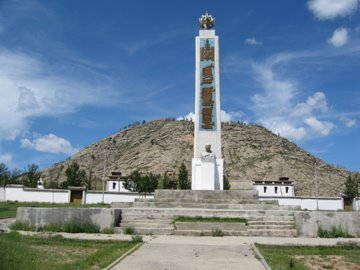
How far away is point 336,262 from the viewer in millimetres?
7727

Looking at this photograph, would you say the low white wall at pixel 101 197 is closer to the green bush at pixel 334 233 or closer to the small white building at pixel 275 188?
the green bush at pixel 334 233

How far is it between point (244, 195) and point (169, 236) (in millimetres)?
6483

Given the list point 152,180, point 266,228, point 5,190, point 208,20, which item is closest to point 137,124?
point 152,180

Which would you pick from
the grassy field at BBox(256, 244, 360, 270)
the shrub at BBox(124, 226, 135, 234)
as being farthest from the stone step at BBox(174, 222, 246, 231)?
the grassy field at BBox(256, 244, 360, 270)

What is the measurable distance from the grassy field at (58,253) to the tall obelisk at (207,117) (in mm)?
10481

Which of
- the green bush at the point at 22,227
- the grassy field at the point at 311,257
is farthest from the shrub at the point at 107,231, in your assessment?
the grassy field at the point at 311,257

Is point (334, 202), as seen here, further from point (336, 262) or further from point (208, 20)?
point (336, 262)

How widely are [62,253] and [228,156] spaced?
2861 inches

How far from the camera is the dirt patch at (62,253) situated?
7.50m

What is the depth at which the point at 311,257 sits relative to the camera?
26.8ft

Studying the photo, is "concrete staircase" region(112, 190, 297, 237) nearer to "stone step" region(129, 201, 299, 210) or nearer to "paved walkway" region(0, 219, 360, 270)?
"stone step" region(129, 201, 299, 210)

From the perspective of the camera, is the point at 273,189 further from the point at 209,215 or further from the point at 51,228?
the point at 51,228

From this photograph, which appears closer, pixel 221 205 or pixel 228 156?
pixel 221 205

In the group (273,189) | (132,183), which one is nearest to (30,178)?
(132,183)
